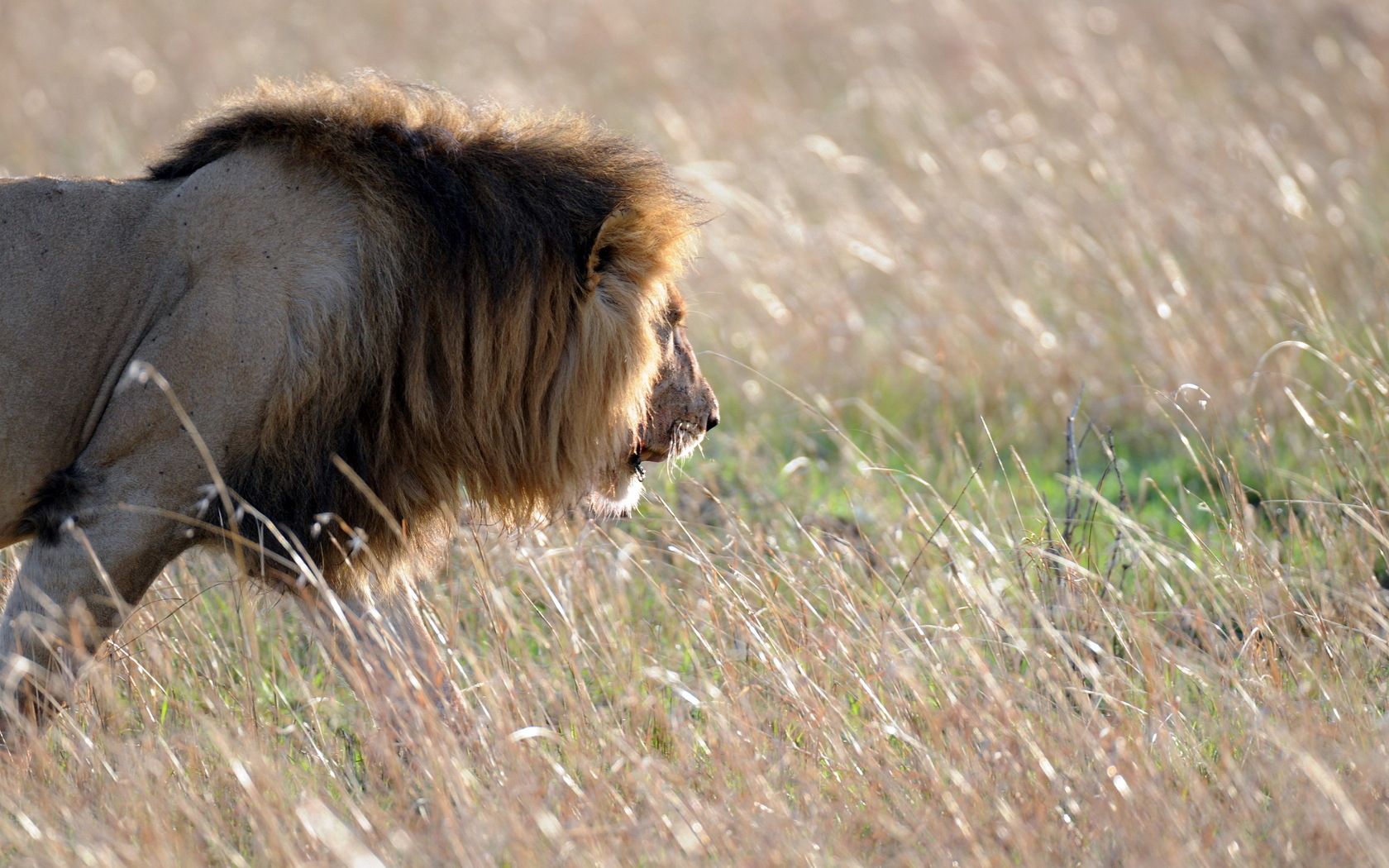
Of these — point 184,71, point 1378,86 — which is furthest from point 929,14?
point 184,71

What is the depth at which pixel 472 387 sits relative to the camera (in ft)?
9.44

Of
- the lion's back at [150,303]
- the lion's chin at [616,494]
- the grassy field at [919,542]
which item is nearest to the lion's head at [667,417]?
the lion's chin at [616,494]

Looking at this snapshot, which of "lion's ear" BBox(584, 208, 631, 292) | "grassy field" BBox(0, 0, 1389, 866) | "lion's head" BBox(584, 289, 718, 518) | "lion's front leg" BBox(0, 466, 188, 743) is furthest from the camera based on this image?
"lion's head" BBox(584, 289, 718, 518)

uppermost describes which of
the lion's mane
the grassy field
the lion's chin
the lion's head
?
the lion's mane

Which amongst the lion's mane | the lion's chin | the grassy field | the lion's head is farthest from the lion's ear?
the grassy field

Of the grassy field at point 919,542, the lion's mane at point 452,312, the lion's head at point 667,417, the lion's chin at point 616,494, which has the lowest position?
the grassy field at point 919,542

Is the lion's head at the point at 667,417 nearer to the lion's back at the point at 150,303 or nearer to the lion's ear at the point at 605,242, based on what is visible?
the lion's ear at the point at 605,242

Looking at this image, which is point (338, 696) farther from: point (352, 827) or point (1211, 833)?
point (1211, 833)

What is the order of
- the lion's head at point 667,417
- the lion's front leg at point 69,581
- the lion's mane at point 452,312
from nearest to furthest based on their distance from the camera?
1. the lion's front leg at point 69,581
2. the lion's mane at point 452,312
3. the lion's head at point 667,417

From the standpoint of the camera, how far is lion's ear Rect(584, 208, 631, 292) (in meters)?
2.85

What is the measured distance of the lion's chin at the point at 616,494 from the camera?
3146 mm

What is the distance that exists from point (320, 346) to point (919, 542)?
1.81 m

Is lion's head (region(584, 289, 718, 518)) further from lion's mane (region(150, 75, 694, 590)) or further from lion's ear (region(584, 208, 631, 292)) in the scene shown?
lion's ear (region(584, 208, 631, 292))

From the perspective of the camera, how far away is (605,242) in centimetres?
288
